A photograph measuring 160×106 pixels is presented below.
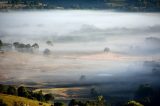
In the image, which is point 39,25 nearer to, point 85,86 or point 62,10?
point 62,10

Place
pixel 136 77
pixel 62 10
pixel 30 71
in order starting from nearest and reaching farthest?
pixel 30 71
pixel 136 77
pixel 62 10

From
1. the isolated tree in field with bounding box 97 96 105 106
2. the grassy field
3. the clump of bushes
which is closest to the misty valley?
the isolated tree in field with bounding box 97 96 105 106

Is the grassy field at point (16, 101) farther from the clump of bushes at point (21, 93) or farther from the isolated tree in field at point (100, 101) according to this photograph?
the isolated tree in field at point (100, 101)

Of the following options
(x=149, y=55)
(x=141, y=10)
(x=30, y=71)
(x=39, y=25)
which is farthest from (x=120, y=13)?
(x=30, y=71)

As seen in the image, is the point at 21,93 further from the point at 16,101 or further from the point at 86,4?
the point at 86,4

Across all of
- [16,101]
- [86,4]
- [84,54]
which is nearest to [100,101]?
[16,101]

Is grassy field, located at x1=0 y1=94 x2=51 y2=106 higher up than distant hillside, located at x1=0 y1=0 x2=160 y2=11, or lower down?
lower down

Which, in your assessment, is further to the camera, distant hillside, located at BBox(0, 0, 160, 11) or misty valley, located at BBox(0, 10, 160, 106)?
distant hillside, located at BBox(0, 0, 160, 11)

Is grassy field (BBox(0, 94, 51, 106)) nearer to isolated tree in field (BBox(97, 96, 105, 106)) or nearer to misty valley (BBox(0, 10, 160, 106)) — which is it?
misty valley (BBox(0, 10, 160, 106))

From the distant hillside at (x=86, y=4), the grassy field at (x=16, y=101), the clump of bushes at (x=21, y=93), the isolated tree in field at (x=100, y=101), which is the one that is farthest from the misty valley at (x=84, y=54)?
the grassy field at (x=16, y=101)
